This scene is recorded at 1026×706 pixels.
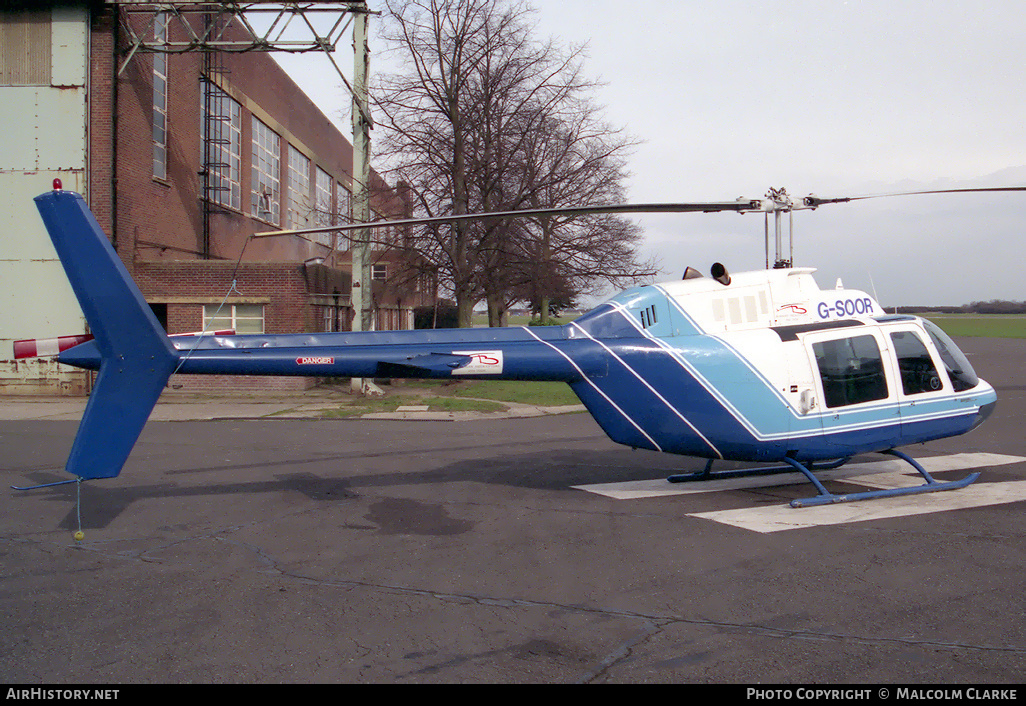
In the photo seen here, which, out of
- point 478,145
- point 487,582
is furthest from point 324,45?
point 487,582

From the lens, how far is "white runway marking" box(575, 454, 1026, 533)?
782 centimetres

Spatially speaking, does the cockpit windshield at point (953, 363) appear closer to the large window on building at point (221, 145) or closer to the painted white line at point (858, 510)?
the painted white line at point (858, 510)

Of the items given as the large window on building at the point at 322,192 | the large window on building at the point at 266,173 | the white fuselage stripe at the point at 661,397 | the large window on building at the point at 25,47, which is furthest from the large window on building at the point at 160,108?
the white fuselage stripe at the point at 661,397

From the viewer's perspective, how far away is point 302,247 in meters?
38.2

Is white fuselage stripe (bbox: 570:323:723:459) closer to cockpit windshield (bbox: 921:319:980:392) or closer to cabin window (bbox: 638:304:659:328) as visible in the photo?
cabin window (bbox: 638:304:659:328)

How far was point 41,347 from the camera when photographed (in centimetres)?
701

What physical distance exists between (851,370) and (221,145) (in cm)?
2498

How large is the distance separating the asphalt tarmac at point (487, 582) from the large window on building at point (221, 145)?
18.5m

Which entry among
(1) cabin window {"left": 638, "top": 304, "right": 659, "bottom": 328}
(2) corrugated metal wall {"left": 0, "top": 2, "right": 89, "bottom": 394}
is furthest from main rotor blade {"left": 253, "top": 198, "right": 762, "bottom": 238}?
(2) corrugated metal wall {"left": 0, "top": 2, "right": 89, "bottom": 394}

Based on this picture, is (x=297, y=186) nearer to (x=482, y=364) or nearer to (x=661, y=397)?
(x=482, y=364)

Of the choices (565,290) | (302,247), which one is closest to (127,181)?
(565,290)

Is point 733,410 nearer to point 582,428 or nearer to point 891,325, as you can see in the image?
point 891,325

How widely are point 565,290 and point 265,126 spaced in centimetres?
1722

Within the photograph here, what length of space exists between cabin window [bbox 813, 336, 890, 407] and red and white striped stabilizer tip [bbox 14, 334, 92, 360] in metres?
7.83
